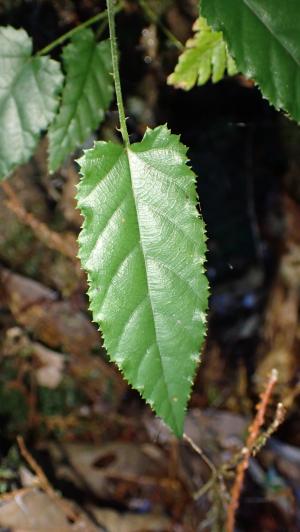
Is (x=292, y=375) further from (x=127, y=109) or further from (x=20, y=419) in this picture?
(x=127, y=109)

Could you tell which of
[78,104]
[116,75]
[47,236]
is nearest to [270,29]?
[116,75]

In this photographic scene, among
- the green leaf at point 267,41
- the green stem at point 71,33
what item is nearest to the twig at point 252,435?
the green leaf at point 267,41

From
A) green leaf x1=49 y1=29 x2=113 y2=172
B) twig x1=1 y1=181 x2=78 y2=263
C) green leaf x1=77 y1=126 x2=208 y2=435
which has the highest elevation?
green leaf x1=49 y1=29 x2=113 y2=172

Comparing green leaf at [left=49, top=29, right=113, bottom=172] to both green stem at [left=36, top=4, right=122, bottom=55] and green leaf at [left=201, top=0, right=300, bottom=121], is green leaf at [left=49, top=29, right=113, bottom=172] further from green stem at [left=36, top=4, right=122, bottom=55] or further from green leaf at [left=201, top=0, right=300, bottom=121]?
green leaf at [left=201, top=0, right=300, bottom=121]

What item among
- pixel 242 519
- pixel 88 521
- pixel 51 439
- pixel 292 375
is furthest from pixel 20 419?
pixel 292 375

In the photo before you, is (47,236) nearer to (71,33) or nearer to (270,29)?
(71,33)

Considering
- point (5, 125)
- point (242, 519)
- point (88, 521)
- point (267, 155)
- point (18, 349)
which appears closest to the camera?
point (5, 125)

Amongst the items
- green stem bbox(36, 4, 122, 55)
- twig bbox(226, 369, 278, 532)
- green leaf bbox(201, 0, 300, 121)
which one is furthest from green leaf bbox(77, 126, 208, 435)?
green stem bbox(36, 4, 122, 55)
